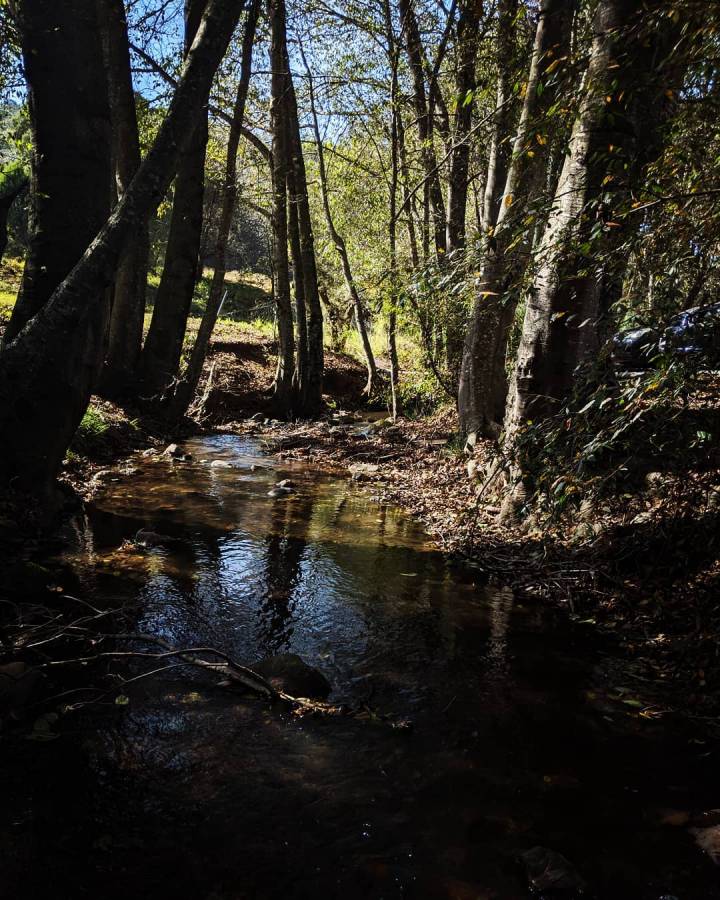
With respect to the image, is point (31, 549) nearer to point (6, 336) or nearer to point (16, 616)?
point (16, 616)

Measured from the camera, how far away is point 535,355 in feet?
22.5

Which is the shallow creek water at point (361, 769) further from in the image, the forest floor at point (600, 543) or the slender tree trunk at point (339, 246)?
the slender tree trunk at point (339, 246)

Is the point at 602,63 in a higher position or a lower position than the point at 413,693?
higher

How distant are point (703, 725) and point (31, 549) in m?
5.90

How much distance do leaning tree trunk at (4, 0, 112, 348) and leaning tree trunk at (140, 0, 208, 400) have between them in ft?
23.3

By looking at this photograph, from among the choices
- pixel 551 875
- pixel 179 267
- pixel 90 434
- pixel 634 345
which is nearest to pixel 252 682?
pixel 551 875

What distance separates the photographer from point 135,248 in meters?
11.3

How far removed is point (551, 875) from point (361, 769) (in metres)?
1.11

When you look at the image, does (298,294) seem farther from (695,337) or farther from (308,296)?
(695,337)

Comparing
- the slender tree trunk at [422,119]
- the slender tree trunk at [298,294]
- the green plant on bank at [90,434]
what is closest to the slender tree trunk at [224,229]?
the slender tree trunk at [298,294]

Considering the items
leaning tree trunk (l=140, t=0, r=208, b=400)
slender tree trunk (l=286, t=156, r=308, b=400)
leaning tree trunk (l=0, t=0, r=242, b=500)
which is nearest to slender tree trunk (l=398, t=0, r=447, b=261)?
slender tree trunk (l=286, t=156, r=308, b=400)

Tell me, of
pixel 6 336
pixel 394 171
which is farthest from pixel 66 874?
pixel 394 171

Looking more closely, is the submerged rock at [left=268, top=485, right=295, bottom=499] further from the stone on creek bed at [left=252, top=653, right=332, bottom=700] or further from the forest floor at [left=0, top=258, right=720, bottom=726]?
the stone on creek bed at [left=252, top=653, right=332, bottom=700]

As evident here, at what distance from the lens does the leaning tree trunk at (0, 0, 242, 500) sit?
550 centimetres
